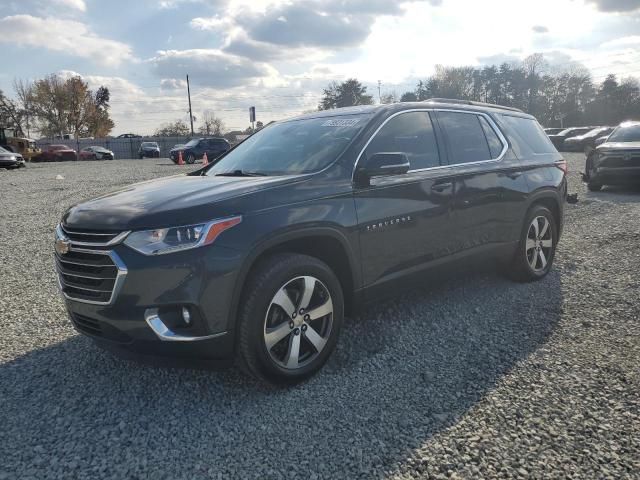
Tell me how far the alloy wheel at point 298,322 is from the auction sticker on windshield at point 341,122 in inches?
53.2

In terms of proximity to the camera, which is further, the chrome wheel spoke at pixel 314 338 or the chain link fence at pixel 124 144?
the chain link fence at pixel 124 144

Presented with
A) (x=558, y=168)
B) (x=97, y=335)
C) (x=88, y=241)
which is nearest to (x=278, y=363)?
(x=97, y=335)

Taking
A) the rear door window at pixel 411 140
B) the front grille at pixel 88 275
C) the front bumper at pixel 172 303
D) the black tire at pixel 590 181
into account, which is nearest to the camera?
the front bumper at pixel 172 303

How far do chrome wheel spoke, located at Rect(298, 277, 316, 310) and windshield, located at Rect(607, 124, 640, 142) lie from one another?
37.3 ft

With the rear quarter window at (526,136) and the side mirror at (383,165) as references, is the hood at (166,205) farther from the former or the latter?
the rear quarter window at (526,136)

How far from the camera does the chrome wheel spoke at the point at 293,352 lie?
306 cm

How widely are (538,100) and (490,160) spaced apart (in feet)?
253

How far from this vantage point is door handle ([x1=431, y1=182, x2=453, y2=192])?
3.88 metres

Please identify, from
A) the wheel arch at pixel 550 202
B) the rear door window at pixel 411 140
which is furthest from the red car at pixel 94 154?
the rear door window at pixel 411 140

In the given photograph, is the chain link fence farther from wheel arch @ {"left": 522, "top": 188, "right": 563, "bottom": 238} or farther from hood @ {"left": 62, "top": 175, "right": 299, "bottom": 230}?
hood @ {"left": 62, "top": 175, "right": 299, "bottom": 230}

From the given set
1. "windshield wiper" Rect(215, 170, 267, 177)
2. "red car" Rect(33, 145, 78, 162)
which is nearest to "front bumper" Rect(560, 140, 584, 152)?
"windshield wiper" Rect(215, 170, 267, 177)

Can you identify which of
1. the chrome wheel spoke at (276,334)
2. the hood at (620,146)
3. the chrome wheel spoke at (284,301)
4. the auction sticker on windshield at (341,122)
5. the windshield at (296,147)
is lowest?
the chrome wheel spoke at (276,334)

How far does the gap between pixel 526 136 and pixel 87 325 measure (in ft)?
14.7

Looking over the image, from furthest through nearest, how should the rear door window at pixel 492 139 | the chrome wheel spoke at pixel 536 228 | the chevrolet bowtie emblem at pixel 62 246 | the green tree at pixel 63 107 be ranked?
1. the green tree at pixel 63 107
2. the chrome wheel spoke at pixel 536 228
3. the rear door window at pixel 492 139
4. the chevrolet bowtie emblem at pixel 62 246
